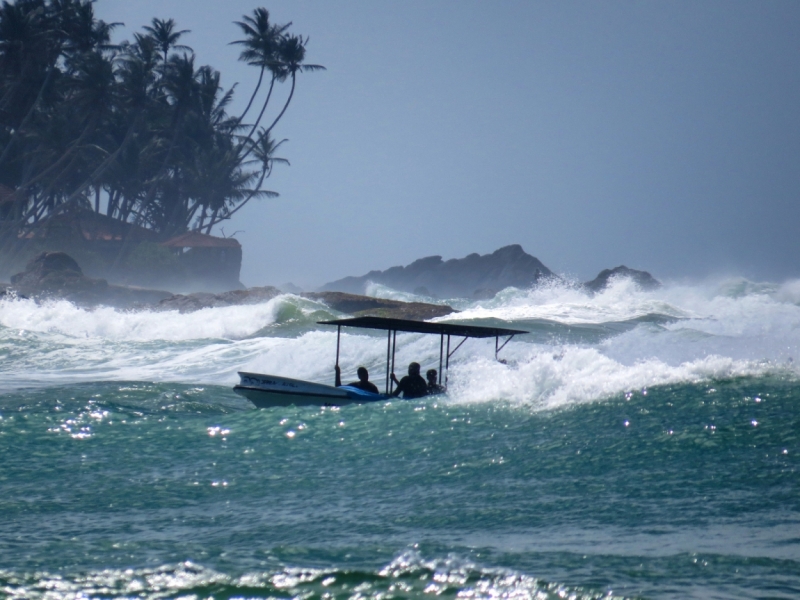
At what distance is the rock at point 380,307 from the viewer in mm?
30000

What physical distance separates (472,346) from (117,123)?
A: 44510 mm

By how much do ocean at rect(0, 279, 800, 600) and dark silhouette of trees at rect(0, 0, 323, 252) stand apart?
37.5 metres

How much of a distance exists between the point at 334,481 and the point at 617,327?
22.7 meters

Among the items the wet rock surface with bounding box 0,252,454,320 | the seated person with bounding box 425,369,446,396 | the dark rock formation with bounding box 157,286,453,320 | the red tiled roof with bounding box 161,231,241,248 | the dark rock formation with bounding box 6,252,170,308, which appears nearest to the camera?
the seated person with bounding box 425,369,446,396

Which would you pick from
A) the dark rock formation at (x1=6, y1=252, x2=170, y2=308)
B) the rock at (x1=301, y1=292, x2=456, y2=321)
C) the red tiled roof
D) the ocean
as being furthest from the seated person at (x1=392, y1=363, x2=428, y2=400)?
the red tiled roof

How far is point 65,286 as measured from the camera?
4419 centimetres

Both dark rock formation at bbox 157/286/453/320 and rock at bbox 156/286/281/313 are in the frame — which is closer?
dark rock formation at bbox 157/286/453/320

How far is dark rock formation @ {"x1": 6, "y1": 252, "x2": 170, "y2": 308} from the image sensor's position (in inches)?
1703

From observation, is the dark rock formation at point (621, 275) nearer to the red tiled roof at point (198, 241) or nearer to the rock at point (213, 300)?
the red tiled roof at point (198, 241)

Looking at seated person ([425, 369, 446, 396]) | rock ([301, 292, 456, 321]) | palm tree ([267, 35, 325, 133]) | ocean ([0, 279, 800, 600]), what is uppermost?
palm tree ([267, 35, 325, 133])

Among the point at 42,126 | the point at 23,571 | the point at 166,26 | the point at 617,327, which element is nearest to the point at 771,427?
the point at 23,571

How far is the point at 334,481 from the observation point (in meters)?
8.59

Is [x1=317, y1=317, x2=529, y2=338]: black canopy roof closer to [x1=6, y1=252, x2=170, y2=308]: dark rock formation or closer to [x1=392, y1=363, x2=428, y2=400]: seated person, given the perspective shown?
[x1=392, y1=363, x2=428, y2=400]: seated person

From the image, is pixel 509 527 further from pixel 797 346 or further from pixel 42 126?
pixel 42 126
